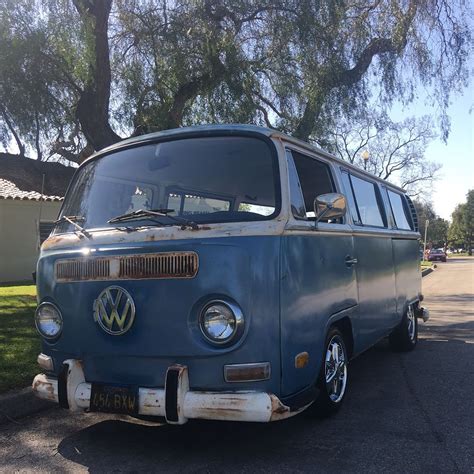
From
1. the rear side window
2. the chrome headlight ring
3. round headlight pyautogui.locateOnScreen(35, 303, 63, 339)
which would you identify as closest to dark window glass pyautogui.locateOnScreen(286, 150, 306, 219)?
the chrome headlight ring

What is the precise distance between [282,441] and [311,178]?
2121 millimetres

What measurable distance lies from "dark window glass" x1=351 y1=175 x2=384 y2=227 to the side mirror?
154cm

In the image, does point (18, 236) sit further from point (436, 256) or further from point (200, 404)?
point (436, 256)

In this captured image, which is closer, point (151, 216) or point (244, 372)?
point (244, 372)

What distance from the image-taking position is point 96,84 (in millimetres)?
10992

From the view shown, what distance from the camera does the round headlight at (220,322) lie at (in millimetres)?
3369

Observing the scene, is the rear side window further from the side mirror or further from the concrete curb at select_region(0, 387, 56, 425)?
the concrete curb at select_region(0, 387, 56, 425)

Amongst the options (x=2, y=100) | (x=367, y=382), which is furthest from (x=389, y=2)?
(x=367, y=382)

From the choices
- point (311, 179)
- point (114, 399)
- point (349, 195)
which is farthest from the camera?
point (349, 195)

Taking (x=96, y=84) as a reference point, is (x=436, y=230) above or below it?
below

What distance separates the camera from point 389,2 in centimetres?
1405

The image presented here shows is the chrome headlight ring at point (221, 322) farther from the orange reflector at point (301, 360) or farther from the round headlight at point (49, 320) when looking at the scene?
the round headlight at point (49, 320)

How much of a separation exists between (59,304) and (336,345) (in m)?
2.33

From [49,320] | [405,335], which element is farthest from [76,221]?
[405,335]
